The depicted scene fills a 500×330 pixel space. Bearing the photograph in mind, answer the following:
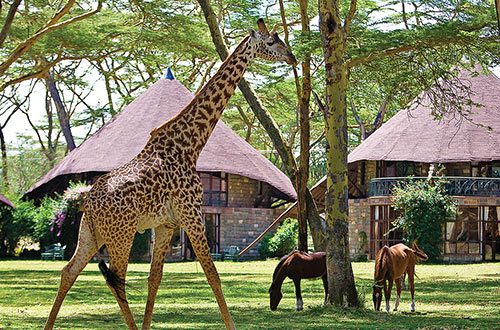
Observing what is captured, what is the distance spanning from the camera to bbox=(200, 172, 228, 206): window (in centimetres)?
3284

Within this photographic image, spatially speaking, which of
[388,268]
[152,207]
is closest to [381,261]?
[388,268]

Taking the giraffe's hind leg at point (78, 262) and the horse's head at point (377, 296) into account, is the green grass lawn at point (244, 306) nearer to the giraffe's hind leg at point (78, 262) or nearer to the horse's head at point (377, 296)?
the horse's head at point (377, 296)

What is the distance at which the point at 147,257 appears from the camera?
104ft

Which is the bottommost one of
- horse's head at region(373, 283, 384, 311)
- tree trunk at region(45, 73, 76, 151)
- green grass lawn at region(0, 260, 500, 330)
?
green grass lawn at region(0, 260, 500, 330)

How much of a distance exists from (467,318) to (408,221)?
18130 mm

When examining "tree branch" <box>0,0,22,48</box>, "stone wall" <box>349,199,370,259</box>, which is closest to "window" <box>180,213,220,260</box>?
"stone wall" <box>349,199,370,259</box>

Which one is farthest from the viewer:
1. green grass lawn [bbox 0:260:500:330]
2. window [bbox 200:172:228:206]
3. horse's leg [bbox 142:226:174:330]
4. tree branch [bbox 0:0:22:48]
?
window [bbox 200:172:228:206]

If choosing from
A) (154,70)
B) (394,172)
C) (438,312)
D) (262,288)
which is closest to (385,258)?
(438,312)

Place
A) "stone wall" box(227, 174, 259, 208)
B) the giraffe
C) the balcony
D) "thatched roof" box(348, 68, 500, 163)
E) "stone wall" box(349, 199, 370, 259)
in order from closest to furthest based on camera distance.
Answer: the giraffe → the balcony → "thatched roof" box(348, 68, 500, 163) → "stone wall" box(349, 199, 370, 259) → "stone wall" box(227, 174, 259, 208)

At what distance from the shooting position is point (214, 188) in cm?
3447

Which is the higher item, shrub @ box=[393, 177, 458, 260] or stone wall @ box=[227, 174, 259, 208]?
stone wall @ box=[227, 174, 259, 208]

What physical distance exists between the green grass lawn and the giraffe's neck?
1713 mm

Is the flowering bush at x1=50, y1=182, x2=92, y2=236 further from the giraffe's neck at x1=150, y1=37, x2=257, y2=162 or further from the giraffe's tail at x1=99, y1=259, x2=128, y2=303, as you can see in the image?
the giraffe's tail at x1=99, y1=259, x2=128, y2=303

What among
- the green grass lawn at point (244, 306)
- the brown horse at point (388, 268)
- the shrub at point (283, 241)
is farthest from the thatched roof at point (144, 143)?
the brown horse at point (388, 268)
